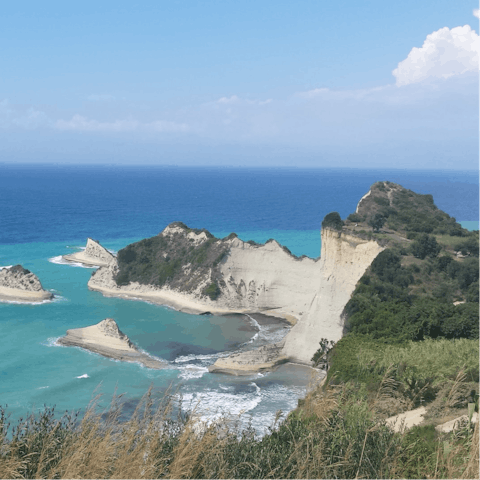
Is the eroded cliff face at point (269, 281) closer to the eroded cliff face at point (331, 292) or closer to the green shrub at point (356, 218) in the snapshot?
the green shrub at point (356, 218)

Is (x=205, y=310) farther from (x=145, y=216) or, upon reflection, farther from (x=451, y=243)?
(x=145, y=216)

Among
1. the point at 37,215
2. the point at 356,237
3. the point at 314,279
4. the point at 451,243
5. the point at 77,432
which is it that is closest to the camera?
the point at 77,432

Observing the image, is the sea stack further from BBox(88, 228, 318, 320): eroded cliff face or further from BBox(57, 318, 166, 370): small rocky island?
BBox(57, 318, 166, 370): small rocky island

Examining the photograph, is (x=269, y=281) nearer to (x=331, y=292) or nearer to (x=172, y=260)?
(x=172, y=260)

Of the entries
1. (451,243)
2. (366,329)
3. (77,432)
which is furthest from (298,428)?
(451,243)

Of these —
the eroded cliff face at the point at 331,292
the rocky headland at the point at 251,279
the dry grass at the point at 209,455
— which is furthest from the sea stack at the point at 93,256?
the dry grass at the point at 209,455
